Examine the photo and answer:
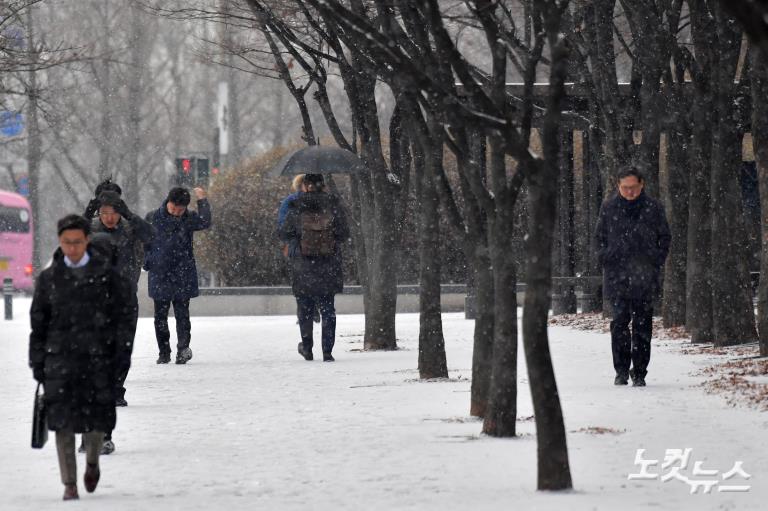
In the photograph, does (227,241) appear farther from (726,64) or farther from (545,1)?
(545,1)

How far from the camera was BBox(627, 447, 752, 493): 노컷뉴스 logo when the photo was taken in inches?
299

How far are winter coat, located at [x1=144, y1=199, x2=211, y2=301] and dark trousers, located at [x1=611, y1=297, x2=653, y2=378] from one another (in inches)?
188

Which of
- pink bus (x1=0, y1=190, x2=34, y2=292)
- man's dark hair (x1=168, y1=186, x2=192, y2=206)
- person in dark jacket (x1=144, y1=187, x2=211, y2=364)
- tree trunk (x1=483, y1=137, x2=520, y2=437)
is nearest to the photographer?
tree trunk (x1=483, y1=137, x2=520, y2=437)

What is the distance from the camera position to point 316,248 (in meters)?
16.1

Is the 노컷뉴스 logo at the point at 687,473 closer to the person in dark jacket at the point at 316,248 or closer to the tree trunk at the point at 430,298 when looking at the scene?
the tree trunk at the point at 430,298

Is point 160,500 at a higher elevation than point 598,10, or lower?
lower

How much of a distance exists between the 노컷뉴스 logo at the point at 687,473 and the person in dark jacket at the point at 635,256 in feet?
12.5

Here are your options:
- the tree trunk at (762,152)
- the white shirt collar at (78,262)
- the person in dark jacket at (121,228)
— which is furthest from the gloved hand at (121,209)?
the tree trunk at (762,152)

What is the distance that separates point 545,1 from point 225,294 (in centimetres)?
2322

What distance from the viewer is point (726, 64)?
1520 centimetres

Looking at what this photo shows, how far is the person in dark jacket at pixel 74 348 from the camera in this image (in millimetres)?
7781

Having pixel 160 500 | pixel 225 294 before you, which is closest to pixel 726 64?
pixel 160 500

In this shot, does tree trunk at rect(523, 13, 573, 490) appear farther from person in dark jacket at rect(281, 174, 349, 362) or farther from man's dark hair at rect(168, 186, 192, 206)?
person in dark jacket at rect(281, 174, 349, 362)

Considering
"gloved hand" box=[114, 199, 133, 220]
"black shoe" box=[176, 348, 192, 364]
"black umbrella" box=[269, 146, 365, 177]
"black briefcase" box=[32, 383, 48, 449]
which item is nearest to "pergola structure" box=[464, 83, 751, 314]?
"black umbrella" box=[269, 146, 365, 177]
